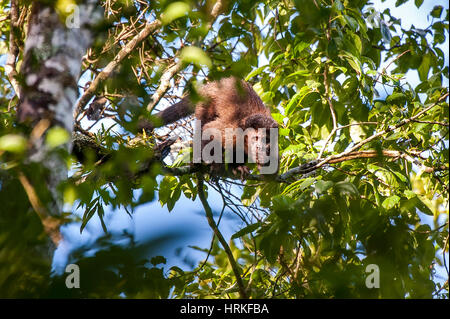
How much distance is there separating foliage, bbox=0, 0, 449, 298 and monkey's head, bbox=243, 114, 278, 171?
0.26m

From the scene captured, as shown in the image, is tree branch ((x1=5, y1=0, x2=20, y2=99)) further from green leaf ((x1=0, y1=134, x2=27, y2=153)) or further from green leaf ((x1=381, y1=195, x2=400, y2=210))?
green leaf ((x1=381, y1=195, x2=400, y2=210))

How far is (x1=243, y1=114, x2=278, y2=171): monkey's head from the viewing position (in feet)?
12.6

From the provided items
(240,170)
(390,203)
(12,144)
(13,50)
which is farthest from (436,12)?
(12,144)

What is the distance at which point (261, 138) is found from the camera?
4141mm

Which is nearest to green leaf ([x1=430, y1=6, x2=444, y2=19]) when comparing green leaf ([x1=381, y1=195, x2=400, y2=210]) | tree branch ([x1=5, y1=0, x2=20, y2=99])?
green leaf ([x1=381, y1=195, x2=400, y2=210])

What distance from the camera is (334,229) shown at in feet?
8.06

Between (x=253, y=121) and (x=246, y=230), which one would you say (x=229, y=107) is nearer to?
(x=253, y=121)

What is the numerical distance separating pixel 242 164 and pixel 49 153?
3.02 metres

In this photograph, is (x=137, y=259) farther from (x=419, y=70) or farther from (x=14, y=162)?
(x=419, y=70)

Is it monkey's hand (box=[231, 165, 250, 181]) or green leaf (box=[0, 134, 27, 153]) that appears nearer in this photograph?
green leaf (box=[0, 134, 27, 153])

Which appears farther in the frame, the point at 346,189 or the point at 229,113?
the point at 229,113

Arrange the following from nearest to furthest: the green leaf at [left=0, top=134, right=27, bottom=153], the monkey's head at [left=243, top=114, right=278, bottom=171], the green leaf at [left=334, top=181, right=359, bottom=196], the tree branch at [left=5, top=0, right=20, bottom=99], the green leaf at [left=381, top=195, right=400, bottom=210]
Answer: the green leaf at [left=0, top=134, right=27, bottom=153]
the green leaf at [left=334, top=181, right=359, bottom=196]
the green leaf at [left=381, top=195, right=400, bottom=210]
the tree branch at [left=5, top=0, right=20, bottom=99]
the monkey's head at [left=243, top=114, right=278, bottom=171]

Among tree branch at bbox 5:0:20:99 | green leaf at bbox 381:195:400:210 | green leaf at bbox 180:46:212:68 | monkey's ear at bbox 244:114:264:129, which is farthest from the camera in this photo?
monkey's ear at bbox 244:114:264:129

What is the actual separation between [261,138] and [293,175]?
1041 mm
